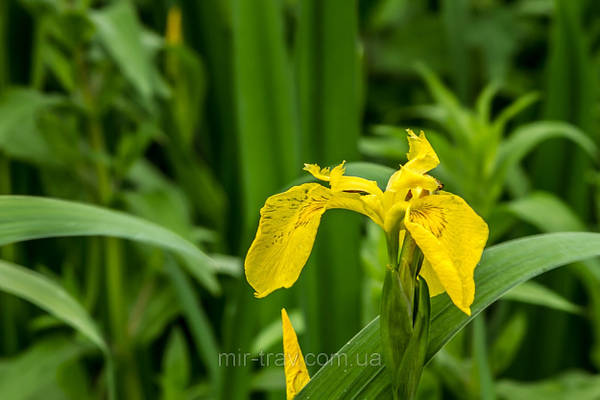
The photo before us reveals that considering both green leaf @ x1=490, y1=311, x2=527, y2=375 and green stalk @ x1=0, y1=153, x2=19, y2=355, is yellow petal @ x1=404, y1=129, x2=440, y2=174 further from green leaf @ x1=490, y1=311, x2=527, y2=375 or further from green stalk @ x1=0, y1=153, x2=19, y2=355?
green stalk @ x1=0, y1=153, x2=19, y2=355

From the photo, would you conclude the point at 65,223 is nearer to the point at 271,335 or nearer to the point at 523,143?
the point at 271,335

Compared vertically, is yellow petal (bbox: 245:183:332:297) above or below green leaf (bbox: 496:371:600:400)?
above

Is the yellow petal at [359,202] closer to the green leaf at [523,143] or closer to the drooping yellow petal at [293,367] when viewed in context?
the drooping yellow petal at [293,367]

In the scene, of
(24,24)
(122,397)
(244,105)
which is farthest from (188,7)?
(122,397)

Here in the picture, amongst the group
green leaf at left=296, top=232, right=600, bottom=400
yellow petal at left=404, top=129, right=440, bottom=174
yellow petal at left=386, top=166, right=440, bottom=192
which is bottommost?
green leaf at left=296, top=232, right=600, bottom=400

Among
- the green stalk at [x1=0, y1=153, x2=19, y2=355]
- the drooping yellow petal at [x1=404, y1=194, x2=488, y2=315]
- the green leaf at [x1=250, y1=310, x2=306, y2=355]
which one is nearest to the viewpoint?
the drooping yellow petal at [x1=404, y1=194, x2=488, y2=315]

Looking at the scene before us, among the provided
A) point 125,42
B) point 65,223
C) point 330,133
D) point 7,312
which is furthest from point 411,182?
point 7,312

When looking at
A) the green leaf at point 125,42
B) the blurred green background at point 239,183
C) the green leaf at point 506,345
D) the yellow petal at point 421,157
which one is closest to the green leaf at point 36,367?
the blurred green background at point 239,183

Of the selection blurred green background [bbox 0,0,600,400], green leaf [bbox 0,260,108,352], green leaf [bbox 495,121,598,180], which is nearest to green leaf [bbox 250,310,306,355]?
blurred green background [bbox 0,0,600,400]
